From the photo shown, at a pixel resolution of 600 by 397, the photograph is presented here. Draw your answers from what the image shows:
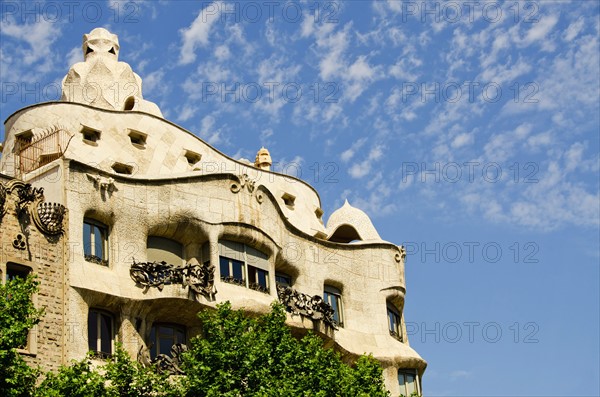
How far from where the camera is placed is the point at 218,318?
37094 millimetres

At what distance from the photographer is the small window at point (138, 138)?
4559 cm

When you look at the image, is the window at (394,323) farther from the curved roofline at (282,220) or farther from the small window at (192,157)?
the small window at (192,157)

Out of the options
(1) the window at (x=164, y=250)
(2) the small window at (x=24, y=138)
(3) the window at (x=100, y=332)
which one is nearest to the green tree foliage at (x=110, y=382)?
(3) the window at (x=100, y=332)

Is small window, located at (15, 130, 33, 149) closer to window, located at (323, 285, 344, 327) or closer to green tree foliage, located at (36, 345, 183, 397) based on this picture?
green tree foliage, located at (36, 345, 183, 397)

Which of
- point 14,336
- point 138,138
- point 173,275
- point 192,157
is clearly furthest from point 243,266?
point 14,336

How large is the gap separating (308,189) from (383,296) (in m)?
6.73

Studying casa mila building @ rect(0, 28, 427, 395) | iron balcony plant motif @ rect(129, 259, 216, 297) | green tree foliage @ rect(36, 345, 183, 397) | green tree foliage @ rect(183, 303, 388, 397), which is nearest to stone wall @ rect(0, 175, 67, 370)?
casa mila building @ rect(0, 28, 427, 395)

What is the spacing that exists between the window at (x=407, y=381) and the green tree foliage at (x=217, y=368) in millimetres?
8262

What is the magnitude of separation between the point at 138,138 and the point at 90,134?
1.96 m

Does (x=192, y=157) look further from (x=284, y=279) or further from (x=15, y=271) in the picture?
(x=15, y=271)

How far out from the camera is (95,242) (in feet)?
128

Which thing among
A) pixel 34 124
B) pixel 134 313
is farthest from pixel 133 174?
pixel 134 313

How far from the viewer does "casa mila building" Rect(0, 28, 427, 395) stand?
36.8m

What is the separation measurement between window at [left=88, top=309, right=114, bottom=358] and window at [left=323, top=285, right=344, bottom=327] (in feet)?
35.6
